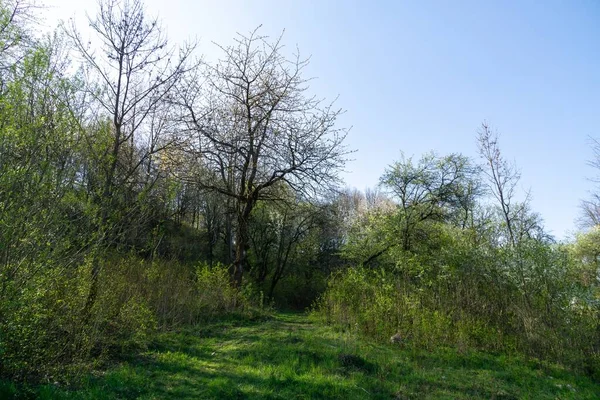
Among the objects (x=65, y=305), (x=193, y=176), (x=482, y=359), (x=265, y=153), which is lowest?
(x=482, y=359)

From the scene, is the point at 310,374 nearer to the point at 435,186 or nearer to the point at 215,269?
the point at 215,269

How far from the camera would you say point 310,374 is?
6281 mm

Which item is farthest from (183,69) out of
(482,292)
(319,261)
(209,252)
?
(319,261)

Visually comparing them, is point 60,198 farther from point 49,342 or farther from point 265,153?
point 265,153

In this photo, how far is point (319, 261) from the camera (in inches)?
1053

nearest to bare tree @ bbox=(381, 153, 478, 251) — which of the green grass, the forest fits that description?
the forest

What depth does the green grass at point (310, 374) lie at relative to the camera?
543 centimetres

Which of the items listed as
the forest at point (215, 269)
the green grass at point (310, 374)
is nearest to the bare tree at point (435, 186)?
the forest at point (215, 269)

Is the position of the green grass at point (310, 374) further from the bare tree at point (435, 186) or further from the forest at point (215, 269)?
the bare tree at point (435, 186)

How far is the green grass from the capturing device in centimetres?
543

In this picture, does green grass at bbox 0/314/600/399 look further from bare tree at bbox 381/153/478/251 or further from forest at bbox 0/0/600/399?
bare tree at bbox 381/153/478/251

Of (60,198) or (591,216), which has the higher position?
(591,216)

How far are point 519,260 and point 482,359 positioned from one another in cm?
279

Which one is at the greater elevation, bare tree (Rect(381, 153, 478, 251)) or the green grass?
bare tree (Rect(381, 153, 478, 251))
